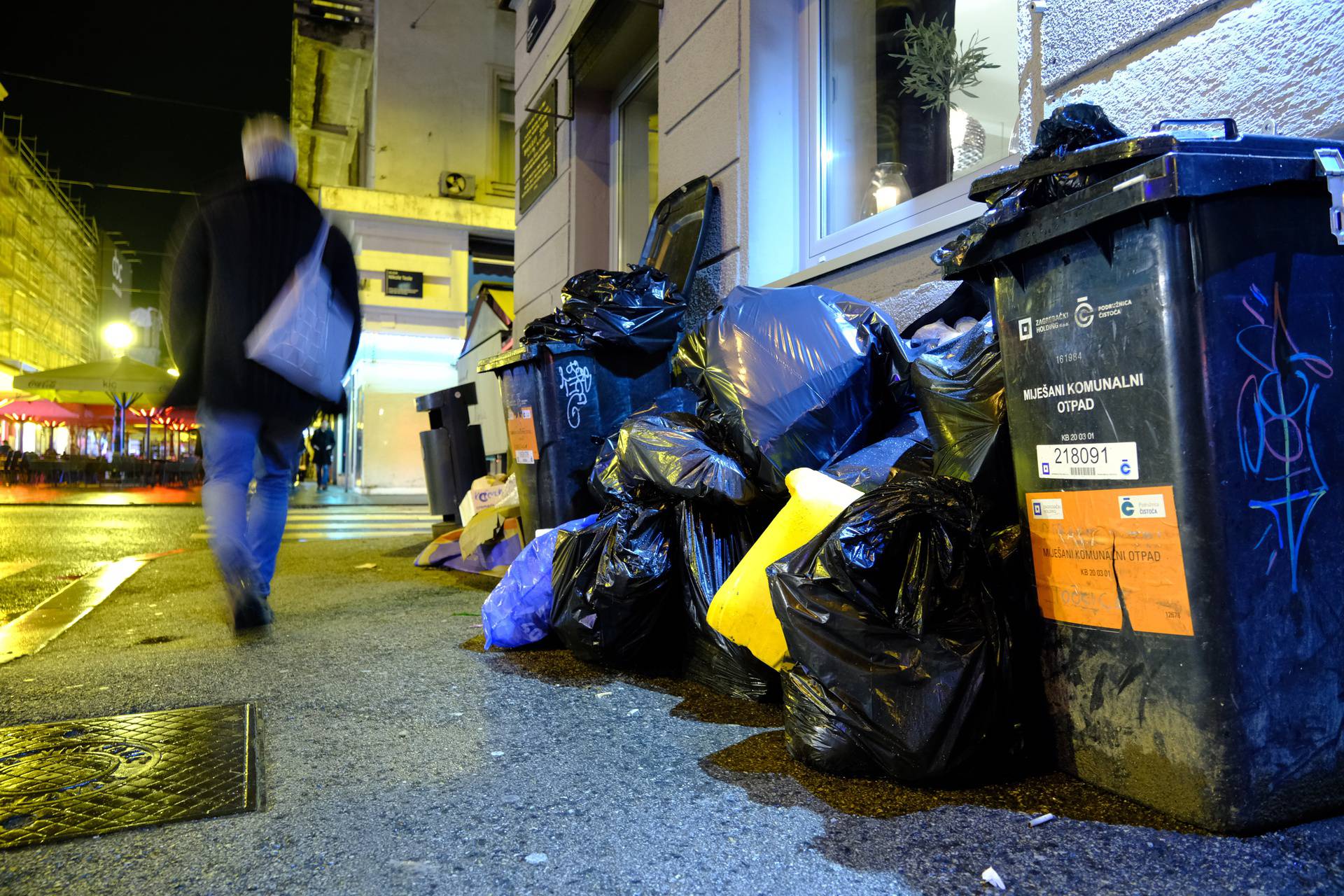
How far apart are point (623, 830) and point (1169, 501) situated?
0.99 m

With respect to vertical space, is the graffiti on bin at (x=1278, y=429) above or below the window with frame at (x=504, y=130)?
below

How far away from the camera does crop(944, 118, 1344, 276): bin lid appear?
121cm

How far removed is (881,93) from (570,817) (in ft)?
11.6

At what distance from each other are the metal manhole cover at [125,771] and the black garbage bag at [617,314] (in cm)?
183

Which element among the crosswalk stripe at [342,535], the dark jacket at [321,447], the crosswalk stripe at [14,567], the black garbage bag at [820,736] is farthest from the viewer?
the dark jacket at [321,447]

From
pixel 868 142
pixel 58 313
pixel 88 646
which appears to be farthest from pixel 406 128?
pixel 58 313

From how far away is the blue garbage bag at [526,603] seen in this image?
8.25 feet

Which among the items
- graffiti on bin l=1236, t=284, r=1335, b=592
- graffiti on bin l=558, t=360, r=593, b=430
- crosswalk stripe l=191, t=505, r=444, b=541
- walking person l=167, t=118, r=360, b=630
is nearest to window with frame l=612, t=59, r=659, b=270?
crosswalk stripe l=191, t=505, r=444, b=541

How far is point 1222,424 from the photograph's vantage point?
1215mm

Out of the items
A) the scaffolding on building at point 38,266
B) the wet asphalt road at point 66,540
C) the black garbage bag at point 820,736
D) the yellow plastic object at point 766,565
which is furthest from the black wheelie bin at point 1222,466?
the scaffolding on building at point 38,266

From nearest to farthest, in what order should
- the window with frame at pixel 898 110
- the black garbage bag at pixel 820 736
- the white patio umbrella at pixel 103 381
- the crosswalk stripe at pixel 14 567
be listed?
the black garbage bag at pixel 820 736 < the window with frame at pixel 898 110 < the crosswalk stripe at pixel 14 567 < the white patio umbrella at pixel 103 381

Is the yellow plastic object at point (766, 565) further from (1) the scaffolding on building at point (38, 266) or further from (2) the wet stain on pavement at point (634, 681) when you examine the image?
(1) the scaffolding on building at point (38, 266)

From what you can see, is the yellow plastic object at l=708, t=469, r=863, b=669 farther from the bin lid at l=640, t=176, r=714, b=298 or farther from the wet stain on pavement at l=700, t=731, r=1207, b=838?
the bin lid at l=640, t=176, r=714, b=298

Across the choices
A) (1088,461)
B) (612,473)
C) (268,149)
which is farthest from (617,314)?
(1088,461)
